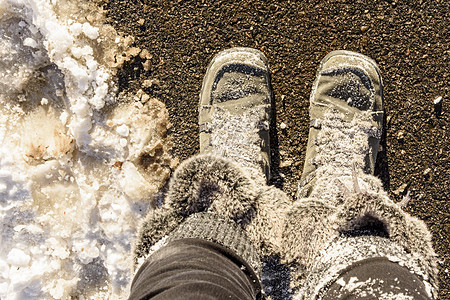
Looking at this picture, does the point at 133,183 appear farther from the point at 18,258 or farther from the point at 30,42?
the point at 30,42

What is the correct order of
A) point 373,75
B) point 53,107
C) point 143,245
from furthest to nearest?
point 53,107
point 373,75
point 143,245

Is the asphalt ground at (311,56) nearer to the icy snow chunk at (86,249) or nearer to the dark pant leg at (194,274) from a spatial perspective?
the icy snow chunk at (86,249)

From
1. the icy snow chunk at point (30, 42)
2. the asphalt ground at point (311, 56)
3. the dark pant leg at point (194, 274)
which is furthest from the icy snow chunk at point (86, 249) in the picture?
the icy snow chunk at point (30, 42)

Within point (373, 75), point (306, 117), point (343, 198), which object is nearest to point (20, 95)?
point (306, 117)

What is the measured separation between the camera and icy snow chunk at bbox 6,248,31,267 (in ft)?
6.32

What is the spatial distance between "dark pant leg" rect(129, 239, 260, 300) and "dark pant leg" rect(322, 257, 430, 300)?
0.30m

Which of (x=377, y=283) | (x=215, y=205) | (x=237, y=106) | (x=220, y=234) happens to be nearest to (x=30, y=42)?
(x=237, y=106)

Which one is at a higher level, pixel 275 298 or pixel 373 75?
pixel 373 75

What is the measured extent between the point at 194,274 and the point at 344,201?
851 mm

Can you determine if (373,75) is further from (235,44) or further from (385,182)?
(235,44)

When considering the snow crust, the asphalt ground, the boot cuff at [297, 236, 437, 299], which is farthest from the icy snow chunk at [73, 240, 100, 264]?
the boot cuff at [297, 236, 437, 299]

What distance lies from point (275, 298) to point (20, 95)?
1808 mm

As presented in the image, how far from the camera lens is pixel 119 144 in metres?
1.93

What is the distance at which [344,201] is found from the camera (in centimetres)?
157
